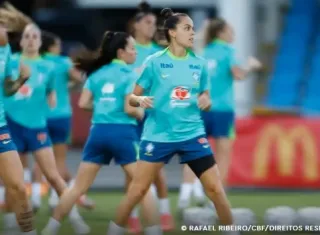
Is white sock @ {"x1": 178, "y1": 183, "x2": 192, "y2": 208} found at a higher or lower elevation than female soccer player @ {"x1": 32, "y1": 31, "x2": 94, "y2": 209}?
lower

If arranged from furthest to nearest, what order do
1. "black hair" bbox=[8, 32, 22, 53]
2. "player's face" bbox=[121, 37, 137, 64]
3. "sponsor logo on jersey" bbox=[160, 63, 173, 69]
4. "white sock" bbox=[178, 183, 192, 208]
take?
"white sock" bbox=[178, 183, 192, 208] < "black hair" bbox=[8, 32, 22, 53] < "player's face" bbox=[121, 37, 137, 64] < "sponsor logo on jersey" bbox=[160, 63, 173, 69]

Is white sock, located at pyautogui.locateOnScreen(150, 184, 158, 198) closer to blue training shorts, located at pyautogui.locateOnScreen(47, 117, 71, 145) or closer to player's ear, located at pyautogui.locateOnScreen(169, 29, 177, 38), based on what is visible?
blue training shorts, located at pyautogui.locateOnScreen(47, 117, 71, 145)

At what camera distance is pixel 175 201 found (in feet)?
55.3

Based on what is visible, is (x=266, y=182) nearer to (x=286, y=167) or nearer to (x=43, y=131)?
(x=286, y=167)

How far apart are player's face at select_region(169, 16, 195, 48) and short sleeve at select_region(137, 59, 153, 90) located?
37 cm

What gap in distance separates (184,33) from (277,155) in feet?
25.5

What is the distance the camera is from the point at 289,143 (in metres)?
18.8

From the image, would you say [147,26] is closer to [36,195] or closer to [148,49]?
[148,49]

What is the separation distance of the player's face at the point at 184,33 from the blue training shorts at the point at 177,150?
0.92 metres

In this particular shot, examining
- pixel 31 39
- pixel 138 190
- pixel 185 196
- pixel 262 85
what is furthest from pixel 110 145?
pixel 262 85

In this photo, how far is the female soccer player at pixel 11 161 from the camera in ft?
35.9

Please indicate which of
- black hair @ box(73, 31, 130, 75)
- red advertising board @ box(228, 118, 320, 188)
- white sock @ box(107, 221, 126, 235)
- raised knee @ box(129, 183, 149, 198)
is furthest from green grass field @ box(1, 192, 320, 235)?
black hair @ box(73, 31, 130, 75)

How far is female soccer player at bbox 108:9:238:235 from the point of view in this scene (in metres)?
11.0

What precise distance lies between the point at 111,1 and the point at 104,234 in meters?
14.1
